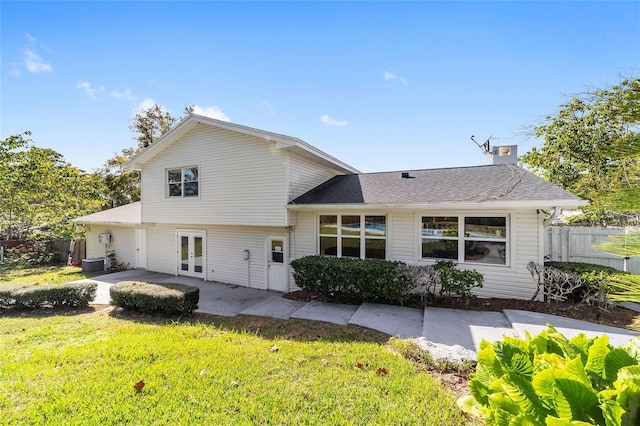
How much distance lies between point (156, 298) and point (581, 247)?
1317 centimetres

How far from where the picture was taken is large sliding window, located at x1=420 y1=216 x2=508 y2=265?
25.4ft

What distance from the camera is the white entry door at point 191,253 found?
38.8 feet

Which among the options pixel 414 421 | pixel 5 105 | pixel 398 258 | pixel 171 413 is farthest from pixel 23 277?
pixel 414 421

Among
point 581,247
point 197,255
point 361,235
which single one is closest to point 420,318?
point 361,235

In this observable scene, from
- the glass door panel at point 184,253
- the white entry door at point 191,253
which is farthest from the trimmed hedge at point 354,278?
the glass door panel at point 184,253

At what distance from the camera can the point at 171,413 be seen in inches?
130

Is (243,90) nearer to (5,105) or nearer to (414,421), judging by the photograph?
(5,105)

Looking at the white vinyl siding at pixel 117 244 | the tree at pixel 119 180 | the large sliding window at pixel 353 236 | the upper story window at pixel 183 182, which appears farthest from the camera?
the tree at pixel 119 180

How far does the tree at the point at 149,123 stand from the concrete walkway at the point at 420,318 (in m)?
21.4

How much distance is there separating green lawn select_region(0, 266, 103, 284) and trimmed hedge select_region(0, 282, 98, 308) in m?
3.98

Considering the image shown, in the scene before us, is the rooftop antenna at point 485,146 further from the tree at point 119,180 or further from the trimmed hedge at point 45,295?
the tree at point 119,180

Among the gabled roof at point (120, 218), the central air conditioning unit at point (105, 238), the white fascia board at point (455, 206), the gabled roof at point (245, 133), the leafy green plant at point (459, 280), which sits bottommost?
the leafy green plant at point (459, 280)

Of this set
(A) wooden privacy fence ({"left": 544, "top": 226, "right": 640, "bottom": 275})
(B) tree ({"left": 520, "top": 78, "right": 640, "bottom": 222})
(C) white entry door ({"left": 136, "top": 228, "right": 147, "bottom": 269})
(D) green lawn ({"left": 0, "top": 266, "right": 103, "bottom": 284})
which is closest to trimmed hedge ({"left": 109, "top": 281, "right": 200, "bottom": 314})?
(D) green lawn ({"left": 0, "top": 266, "right": 103, "bottom": 284})

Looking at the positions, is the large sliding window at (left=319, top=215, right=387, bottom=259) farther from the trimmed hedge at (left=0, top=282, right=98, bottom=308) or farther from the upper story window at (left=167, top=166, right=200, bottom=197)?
the trimmed hedge at (left=0, top=282, right=98, bottom=308)
